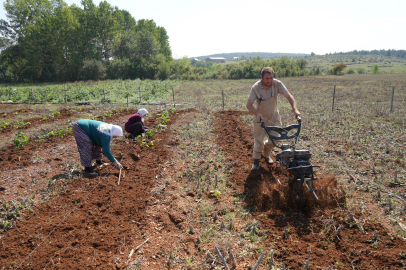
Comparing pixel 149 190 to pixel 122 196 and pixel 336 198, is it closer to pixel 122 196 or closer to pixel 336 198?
pixel 122 196

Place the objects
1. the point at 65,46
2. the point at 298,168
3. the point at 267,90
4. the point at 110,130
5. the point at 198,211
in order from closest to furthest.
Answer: the point at 298,168, the point at 198,211, the point at 267,90, the point at 110,130, the point at 65,46

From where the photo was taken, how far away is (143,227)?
13.1 feet

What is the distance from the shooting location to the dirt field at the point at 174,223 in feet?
10.6

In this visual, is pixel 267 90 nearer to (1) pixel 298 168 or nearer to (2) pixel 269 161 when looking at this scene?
(2) pixel 269 161

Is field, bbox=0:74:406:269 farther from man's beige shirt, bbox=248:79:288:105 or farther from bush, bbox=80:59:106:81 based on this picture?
bush, bbox=80:59:106:81

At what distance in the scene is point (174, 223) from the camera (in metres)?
4.12

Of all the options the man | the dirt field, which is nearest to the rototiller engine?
the dirt field

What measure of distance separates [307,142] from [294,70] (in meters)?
52.7

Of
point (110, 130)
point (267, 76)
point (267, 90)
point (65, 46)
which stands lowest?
point (110, 130)

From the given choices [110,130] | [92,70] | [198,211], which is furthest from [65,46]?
[198,211]

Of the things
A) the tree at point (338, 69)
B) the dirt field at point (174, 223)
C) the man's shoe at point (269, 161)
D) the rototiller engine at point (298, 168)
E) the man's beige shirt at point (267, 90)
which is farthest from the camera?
the tree at point (338, 69)

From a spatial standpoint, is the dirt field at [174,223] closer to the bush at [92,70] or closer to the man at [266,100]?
the man at [266,100]

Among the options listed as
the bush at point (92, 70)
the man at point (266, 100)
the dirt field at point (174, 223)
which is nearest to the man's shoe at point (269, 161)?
the dirt field at point (174, 223)

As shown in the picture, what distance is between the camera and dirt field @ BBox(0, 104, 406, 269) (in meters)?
3.22
